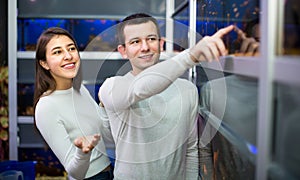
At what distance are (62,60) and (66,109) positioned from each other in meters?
0.22

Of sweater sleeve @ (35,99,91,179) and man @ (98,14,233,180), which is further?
sweater sleeve @ (35,99,91,179)

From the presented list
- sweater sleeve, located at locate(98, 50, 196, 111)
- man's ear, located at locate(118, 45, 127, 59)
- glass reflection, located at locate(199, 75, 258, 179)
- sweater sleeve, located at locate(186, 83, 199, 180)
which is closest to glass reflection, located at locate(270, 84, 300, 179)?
glass reflection, located at locate(199, 75, 258, 179)

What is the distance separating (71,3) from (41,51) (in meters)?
Result: 0.96

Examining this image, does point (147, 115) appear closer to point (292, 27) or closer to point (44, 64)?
point (44, 64)

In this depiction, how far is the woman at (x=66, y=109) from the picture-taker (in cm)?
189

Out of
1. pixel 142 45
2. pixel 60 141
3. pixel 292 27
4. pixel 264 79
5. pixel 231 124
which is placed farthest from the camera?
pixel 60 141

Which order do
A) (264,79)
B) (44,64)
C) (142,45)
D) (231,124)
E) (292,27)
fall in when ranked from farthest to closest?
(44,64) < (142,45) < (231,124) < (264,79) < (292,27)

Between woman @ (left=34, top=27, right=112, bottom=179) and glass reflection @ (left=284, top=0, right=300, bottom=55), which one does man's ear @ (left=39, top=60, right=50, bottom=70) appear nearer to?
woman @ (left=34, top=27, right=112, bottom=179)

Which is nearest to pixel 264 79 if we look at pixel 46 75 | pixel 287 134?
pixel 287 134

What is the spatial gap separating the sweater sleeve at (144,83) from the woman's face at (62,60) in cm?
21

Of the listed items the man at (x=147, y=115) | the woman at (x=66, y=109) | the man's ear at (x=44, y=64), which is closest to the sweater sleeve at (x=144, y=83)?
the man at (x=147, y=115)

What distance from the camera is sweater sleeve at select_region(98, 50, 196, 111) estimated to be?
154cm

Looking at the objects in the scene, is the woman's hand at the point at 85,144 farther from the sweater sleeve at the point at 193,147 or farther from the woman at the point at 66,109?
the sweater sleeve at the point at 193,147

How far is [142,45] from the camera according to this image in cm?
173
